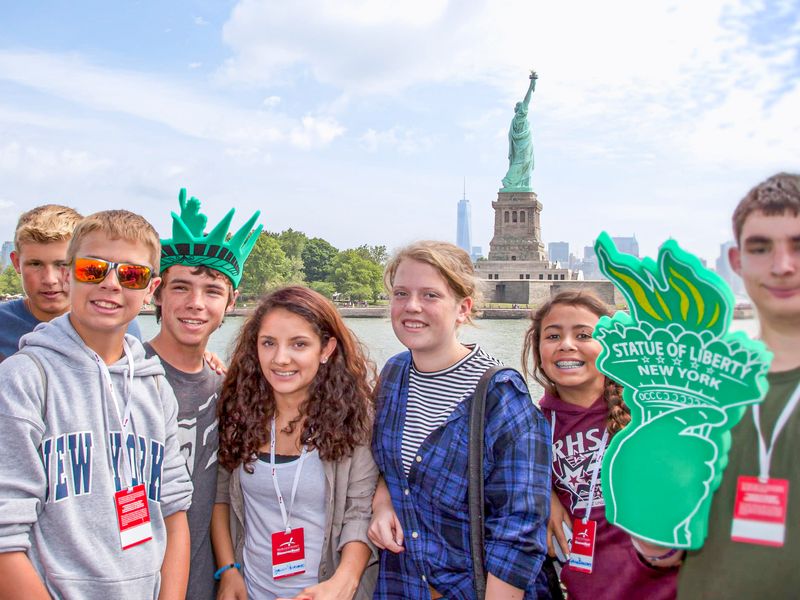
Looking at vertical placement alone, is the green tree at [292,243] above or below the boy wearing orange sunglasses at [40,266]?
above

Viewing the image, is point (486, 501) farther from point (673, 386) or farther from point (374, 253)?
point (374, 253)

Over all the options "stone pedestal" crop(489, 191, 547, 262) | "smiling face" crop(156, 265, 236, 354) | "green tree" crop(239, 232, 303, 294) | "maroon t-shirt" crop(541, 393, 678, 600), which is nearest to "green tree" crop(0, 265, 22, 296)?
→ "green tree" crop(239, 232, 303, 294)

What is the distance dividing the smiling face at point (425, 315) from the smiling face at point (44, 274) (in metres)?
1.47

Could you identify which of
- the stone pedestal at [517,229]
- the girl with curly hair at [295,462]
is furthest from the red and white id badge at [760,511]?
the stone pedestal at [517,229]

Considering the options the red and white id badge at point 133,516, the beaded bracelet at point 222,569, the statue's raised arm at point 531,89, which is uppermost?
the statue's raised arm at point 531,89

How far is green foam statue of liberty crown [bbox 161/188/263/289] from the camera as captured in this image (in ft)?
8.04

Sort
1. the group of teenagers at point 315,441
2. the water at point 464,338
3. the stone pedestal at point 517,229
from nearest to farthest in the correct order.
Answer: the group of teenagers at point 315,441, the water at point 464,338, the stone pedestal at point 517,229

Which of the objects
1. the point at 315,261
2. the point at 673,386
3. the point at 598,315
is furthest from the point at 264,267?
the point at 673,386

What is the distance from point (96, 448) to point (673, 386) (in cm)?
158

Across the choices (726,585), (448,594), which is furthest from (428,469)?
(726,585)

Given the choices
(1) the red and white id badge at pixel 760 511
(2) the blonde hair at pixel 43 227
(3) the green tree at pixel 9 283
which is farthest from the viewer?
(3) the green tree at pixel 9 283

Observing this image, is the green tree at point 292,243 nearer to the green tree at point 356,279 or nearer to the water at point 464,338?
the green tree at point 356,279

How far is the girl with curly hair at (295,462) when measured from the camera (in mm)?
2084

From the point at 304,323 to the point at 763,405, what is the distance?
4.81 feet
